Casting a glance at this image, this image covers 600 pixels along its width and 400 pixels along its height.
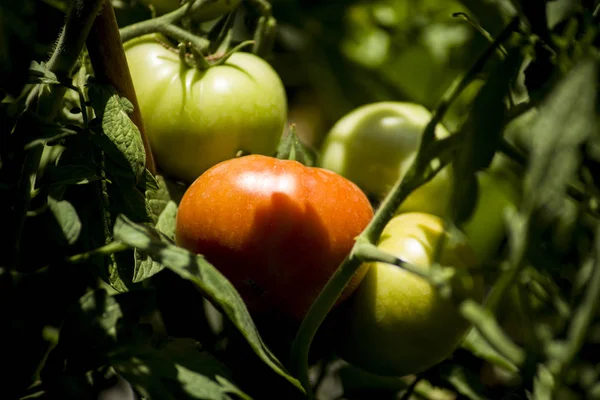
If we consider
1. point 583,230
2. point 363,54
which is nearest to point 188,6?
point 583,230

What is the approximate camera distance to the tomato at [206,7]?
66 cm

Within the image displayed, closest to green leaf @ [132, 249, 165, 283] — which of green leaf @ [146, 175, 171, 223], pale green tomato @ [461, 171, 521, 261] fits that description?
green leaf @ [146, 175, 171, 223]

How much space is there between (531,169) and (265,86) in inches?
15.6

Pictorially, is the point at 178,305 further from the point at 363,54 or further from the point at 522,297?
the point at 363,54

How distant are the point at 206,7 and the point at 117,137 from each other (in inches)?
9.7

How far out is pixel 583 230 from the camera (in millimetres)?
579

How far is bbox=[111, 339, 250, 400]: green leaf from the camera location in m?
0.43

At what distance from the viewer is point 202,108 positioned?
0.62 metres

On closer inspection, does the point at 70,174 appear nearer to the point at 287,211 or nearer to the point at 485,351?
the point at 287,211

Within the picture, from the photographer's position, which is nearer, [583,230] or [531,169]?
[531,169]

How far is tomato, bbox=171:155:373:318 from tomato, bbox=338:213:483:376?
0.21 ft

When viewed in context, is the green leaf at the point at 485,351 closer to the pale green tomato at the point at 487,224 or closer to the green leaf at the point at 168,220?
the green leaf at the point at 168,220

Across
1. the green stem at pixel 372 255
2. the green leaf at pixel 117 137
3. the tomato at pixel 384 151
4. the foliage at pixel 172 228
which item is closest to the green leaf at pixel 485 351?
the foliage at pixel 172 228

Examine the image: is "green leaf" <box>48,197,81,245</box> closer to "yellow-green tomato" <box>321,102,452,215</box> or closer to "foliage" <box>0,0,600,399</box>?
"foliage" <box>0,0,600,399</box>
